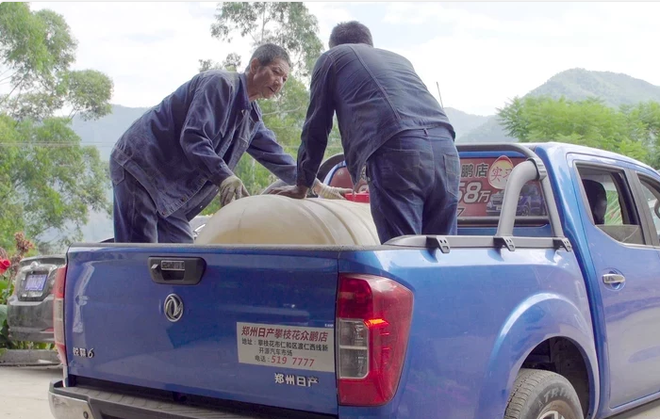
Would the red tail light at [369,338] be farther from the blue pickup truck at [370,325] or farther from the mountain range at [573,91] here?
the mountain range at [573,91]

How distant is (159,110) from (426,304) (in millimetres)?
2520

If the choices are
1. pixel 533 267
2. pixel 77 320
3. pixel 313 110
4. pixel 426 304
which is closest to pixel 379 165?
pixel 313 110

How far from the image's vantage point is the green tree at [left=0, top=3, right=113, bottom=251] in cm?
2670

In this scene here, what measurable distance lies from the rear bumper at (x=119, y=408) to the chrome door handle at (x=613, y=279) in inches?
68.6

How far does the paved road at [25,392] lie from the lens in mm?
5120

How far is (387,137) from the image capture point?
331cm

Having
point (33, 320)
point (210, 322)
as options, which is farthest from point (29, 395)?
point (210, 322)

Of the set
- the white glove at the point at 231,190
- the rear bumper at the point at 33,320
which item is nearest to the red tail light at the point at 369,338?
the white glove at the point at 231,190

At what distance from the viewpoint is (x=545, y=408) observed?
2.92m

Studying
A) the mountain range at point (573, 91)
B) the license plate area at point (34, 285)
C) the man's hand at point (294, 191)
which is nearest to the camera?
the man's hand at point (294, 191)

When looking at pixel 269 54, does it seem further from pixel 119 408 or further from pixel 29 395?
pixel 29 395

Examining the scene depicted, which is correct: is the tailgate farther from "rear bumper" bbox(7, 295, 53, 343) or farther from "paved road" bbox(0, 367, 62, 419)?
"rear bumper" bbox(7, 295, 53, 343)

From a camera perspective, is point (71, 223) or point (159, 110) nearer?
point (159, 110)

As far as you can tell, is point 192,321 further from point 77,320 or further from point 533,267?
point 533,267
